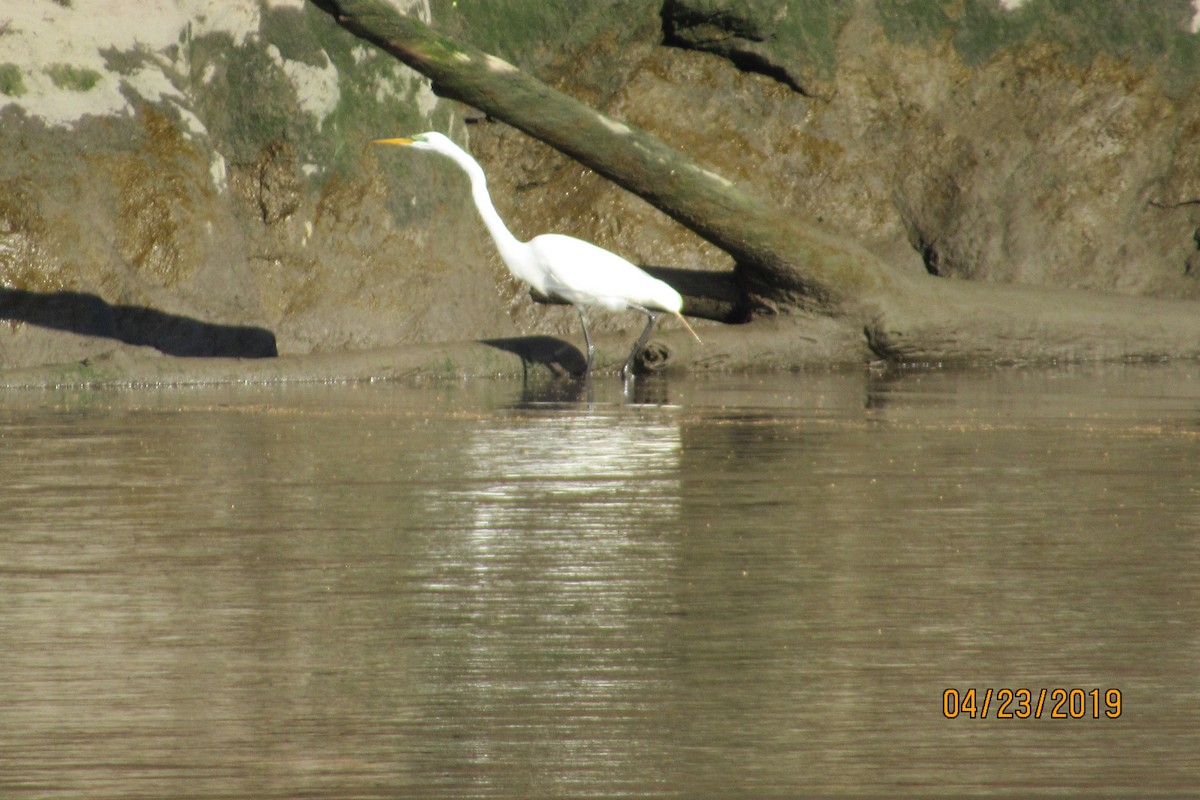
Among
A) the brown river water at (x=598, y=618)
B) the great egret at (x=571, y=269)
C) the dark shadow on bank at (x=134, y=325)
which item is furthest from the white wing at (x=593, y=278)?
the brown river water at (x=598, y=618)

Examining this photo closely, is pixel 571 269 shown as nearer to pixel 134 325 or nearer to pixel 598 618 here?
pixel 134 325

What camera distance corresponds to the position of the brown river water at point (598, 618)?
124 inches

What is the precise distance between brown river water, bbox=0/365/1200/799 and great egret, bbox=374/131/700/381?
3.99 m

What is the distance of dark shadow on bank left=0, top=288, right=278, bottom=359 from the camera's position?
38.6ft

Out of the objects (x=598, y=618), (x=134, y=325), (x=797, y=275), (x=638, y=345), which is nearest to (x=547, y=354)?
(x=638, y=345)

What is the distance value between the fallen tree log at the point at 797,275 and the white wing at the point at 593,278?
1.46ft

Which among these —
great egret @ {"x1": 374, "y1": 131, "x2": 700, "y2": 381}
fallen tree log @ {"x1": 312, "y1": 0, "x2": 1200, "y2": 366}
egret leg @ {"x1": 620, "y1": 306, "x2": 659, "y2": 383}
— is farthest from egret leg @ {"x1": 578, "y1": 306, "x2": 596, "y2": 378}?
fallen tree log @ {"x1": 312, "y1": 0, "x2": 1200, "y2": 366}

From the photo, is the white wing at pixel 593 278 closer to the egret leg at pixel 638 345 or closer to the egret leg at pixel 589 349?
the egret leg at pixel 589 349

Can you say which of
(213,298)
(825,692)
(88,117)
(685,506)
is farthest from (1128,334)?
(825,692)

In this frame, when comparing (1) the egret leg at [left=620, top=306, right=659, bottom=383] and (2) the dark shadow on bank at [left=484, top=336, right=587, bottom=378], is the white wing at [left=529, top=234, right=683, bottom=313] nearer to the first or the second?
(1) the egret leg at [left=620, top=306, right=659, bottom=383]

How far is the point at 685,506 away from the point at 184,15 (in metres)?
8.49

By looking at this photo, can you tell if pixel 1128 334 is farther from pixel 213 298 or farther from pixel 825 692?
pixel 825 692

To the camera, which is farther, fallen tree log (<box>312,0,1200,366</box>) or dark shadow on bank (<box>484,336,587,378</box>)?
dark shadow on bank (<box>484,336,587,378</box>)

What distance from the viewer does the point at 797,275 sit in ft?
40.2
